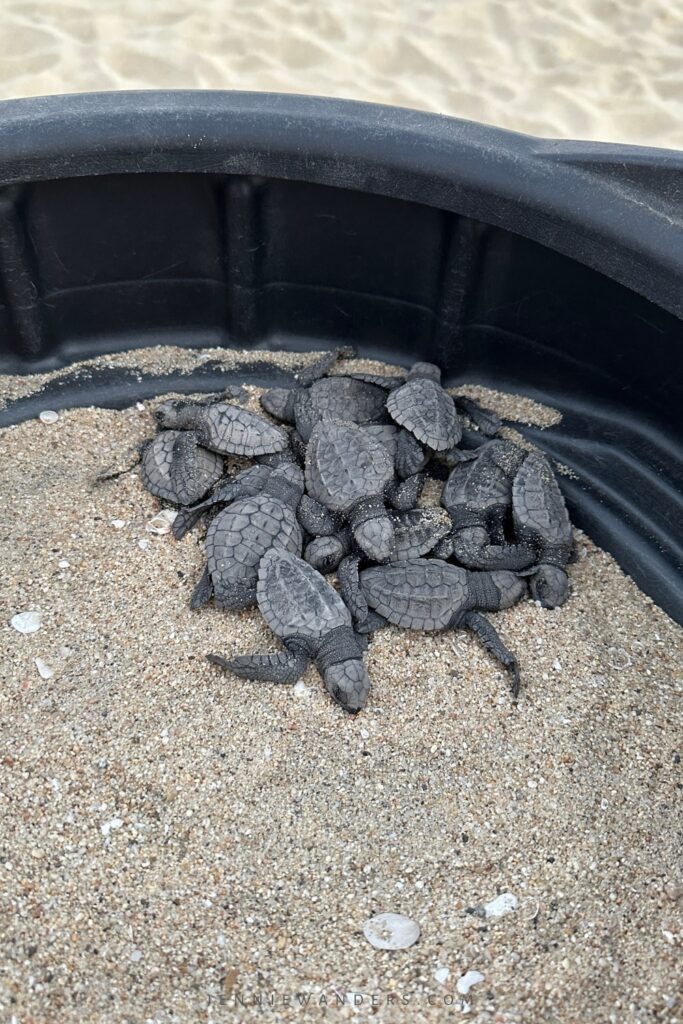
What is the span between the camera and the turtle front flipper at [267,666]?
1.79 meters

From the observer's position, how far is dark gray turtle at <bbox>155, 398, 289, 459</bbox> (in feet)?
7.18

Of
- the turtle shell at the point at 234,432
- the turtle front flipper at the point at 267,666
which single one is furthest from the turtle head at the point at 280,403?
the turtle front flipper at the point at 267,666

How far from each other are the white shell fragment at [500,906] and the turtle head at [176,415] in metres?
1.36

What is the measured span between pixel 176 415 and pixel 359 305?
589 mm

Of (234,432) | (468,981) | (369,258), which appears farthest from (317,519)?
(468,981)

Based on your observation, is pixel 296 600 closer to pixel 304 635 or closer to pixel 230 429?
pixel 304 635

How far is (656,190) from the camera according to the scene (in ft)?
5.41

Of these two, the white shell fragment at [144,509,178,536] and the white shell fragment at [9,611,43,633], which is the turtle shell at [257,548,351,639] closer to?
the white shell fragment at [144,509,178,536]

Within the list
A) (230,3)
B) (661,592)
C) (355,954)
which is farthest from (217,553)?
(230,3)

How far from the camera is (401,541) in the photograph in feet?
6.83

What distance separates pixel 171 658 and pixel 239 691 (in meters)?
0.17

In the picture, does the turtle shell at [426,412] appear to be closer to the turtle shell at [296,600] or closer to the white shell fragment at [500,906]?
the turtle shell at [296,600]

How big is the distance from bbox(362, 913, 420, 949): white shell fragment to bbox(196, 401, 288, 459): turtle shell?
1.17m

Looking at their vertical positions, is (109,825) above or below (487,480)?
below
